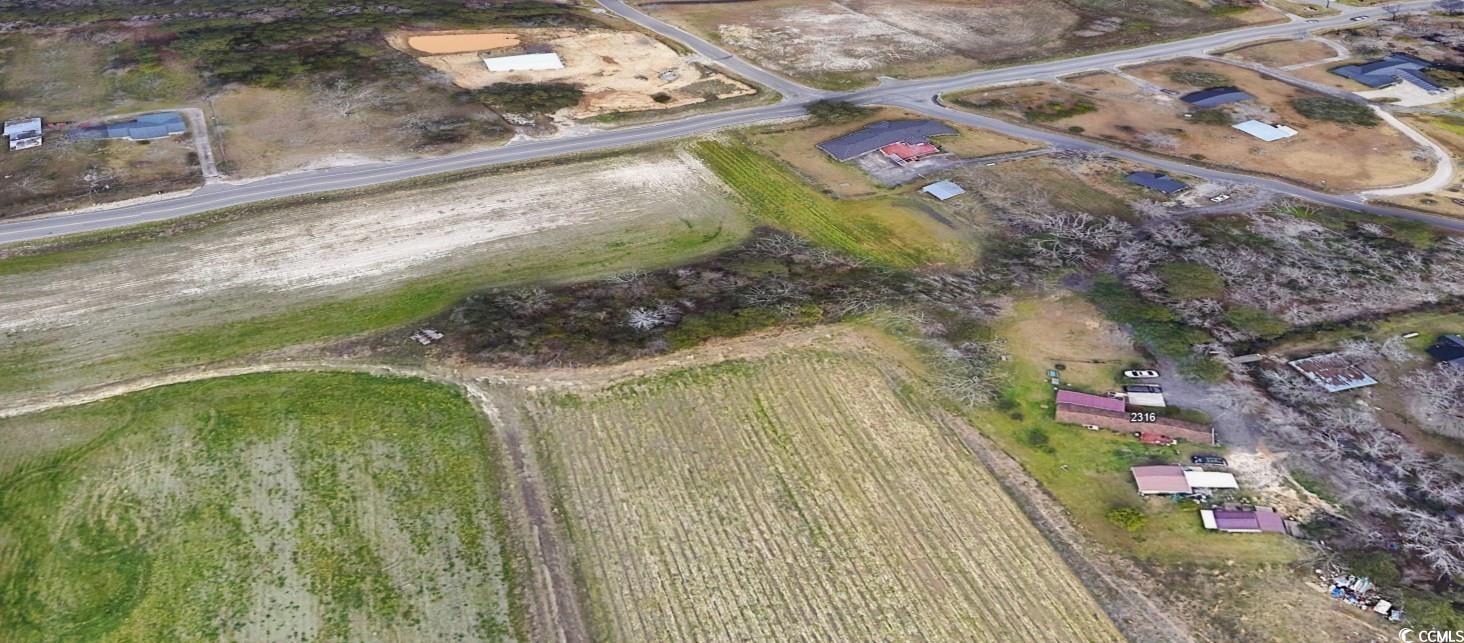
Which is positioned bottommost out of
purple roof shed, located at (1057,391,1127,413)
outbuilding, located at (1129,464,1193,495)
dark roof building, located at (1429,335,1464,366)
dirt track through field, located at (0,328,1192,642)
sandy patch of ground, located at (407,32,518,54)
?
dirt track through field, located at (0,328,1192,642)

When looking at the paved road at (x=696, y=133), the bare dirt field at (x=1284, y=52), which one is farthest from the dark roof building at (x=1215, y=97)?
the bare dirt field at (x=1284, y=52)

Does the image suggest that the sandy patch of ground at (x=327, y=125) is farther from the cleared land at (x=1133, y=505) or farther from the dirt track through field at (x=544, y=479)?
the cleared land at (x=1133, y=505)

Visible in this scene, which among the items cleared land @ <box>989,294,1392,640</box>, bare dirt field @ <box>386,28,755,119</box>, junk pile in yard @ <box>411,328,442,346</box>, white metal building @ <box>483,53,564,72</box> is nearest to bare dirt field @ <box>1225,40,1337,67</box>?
bare dirt field @ <box>386,28,755,119</box>

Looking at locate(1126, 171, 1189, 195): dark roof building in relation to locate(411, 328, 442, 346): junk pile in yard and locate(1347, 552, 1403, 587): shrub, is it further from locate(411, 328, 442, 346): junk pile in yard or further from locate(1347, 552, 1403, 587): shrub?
locate(411, 328, 442, 346): junk pile in yard

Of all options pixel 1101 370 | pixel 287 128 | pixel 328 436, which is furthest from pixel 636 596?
pixel 287 128

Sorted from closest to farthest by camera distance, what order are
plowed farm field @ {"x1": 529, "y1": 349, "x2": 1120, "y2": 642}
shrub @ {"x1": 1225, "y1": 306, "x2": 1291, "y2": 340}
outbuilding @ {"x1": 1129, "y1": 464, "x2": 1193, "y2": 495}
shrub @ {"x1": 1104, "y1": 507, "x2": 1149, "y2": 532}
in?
plowed farm field @ {"x1": 529, "y1": 349, "x2": 1120, "y2": 642} < shrub @ {"x1": 1104, "y1": 507, "x2": 1149, "y2": 532} < outbuilding @ {"x1": 1129, "y1": 464, "x2": 1193, "y2": 495} < shrub @ {"x1": 1225, "y1": 306, "x2": 1291, "y2": 340}

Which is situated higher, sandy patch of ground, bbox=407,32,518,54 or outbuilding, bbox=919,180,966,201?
outbuilding, bbox=919,180,966,201

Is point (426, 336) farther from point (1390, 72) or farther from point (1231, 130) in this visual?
point (1390, 72)
